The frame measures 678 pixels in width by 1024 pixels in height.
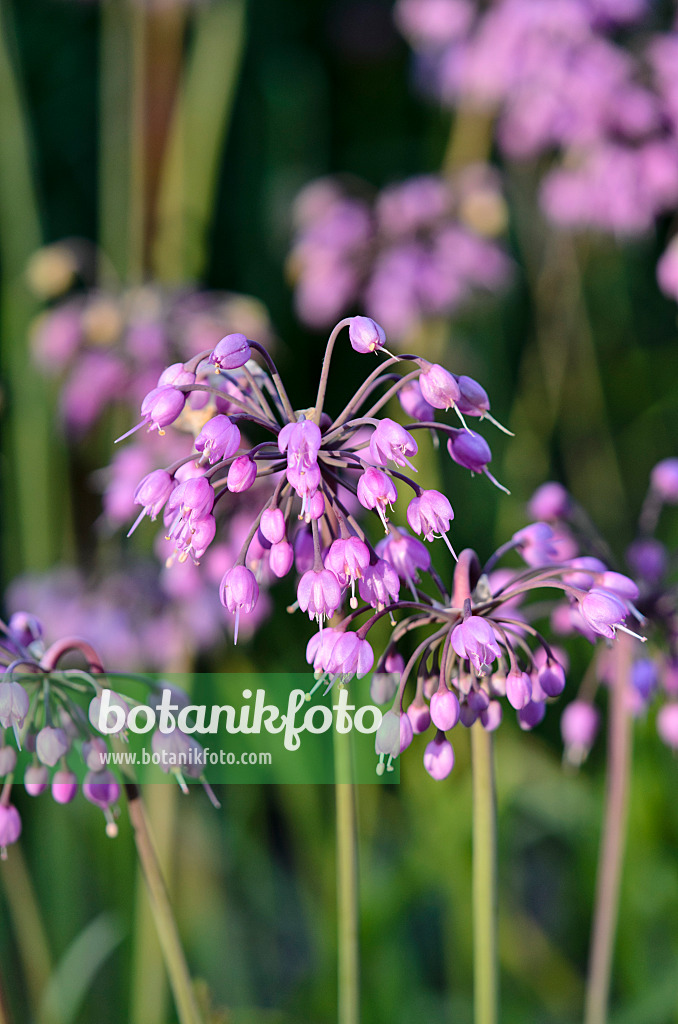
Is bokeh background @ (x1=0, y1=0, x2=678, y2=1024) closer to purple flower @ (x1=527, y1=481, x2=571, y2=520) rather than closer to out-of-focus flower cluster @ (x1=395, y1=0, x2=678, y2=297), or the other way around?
out-of-focus flower cluster @ (x1=395, y1=0, x2=678, y2=297)

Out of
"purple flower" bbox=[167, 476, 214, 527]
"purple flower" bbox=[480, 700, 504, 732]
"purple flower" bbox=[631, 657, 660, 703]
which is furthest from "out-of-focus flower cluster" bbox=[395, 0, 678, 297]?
"purple flower" bbox=[167, 476, 214, 527]

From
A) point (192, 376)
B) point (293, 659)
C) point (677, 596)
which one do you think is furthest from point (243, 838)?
point (192, 376)

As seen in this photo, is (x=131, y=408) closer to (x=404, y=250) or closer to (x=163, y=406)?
(x=404, y=250)

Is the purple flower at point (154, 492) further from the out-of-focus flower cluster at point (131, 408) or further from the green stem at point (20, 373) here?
the green stem at point (20, 373)

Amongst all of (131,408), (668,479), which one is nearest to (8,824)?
(668,479)

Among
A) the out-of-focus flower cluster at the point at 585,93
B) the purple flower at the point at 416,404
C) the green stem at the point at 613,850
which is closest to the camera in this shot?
the purple flower at the point at 416,404

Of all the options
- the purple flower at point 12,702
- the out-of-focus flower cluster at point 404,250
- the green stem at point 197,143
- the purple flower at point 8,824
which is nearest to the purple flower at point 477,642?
the purple flower at point 12,702
